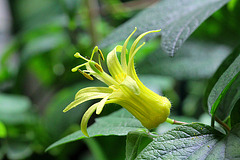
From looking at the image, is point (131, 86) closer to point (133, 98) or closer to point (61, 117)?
point (133, 98)

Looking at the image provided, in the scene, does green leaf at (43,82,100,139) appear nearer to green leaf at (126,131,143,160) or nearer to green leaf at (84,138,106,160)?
green leaf at (84,138,106,160)

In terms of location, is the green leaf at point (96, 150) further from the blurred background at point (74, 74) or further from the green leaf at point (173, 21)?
the green leaf at point (173, 21)

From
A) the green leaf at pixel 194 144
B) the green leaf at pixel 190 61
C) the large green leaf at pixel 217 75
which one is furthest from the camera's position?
the green leaf at pixel 190 61

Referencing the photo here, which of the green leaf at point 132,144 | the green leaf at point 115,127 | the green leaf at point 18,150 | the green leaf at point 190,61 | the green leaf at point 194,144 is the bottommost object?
the green leaf at point 18,150

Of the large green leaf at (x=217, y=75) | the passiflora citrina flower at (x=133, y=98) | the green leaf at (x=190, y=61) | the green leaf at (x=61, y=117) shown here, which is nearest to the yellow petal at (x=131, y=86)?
the passiflora citrina flower at (x=133, y=98)

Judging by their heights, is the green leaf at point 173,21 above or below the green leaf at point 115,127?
above

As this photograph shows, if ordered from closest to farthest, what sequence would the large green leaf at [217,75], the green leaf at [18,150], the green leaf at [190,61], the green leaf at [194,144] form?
1. the green leaf at [194,144]
2. the large green leaf at [217,75]
3. the green leaf at [190,61]
4. the green leaf at [18,150]
